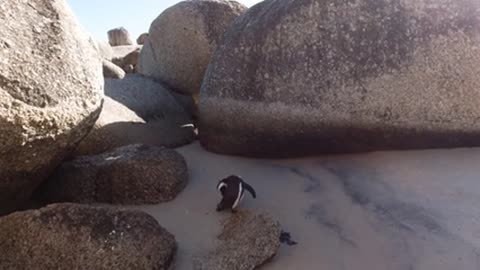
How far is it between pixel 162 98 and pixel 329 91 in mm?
2389

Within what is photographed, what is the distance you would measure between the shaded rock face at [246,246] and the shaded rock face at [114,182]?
2.43 feet

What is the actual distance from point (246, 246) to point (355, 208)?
87 cm

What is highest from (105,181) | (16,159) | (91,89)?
(91,89)

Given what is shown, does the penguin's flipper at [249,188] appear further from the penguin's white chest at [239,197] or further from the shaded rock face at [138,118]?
the shaded rock face at [138,118]

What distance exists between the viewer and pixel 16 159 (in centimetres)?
280

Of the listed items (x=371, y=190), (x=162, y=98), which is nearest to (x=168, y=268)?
(x=371, y=190)

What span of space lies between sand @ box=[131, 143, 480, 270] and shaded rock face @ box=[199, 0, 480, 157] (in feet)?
0.59

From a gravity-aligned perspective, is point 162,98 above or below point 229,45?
below

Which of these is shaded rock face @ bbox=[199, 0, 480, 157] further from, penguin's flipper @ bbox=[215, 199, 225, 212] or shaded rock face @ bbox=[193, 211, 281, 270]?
shaded rock face @ bbox=[193, 211, 281, 270]

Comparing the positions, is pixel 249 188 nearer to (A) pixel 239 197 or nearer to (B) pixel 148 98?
(A) pixel 239 197

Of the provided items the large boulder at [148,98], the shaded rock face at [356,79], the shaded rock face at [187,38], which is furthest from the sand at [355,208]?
the shaded rock face at [187,38]

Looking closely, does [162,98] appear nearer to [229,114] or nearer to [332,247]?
[229,114]

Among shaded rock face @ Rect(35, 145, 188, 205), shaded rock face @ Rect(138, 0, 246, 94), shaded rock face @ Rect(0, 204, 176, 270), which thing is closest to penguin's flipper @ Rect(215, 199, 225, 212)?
shaded rock face @ Rect(35, 145, 188, 205)

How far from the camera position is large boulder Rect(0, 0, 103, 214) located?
102 inches
